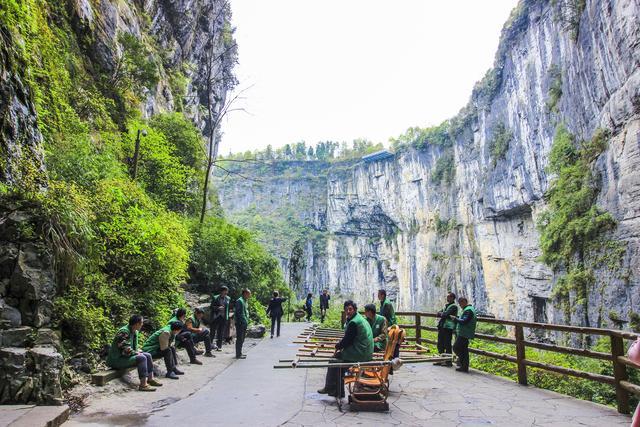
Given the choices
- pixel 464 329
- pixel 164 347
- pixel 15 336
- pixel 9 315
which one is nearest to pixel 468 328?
pixel 464 329

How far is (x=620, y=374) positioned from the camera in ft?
16.7

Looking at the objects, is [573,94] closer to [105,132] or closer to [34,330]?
[105,132]

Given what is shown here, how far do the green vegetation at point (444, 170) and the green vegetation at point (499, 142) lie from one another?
12.3 metres

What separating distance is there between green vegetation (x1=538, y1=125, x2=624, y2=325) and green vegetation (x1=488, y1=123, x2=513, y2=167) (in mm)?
11922

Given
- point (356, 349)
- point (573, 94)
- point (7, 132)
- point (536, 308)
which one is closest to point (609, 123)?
point (573, 94)

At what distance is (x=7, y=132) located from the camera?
609 cm

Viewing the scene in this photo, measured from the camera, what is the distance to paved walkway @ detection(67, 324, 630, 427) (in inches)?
184

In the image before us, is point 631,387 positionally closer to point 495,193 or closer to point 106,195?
point 106,195

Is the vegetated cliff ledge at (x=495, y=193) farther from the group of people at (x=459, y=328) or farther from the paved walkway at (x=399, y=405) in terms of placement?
the paved walkway at (x=399, y=405)

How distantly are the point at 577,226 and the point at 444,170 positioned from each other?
3411cm

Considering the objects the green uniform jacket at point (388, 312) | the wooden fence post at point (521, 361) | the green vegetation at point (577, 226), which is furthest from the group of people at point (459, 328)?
the green vegetation at point (577, 226)

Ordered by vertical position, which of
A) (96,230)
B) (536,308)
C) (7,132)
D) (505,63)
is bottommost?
(536,308)

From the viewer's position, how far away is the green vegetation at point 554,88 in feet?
92.1

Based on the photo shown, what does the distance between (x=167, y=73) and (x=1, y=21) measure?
17636 mm
